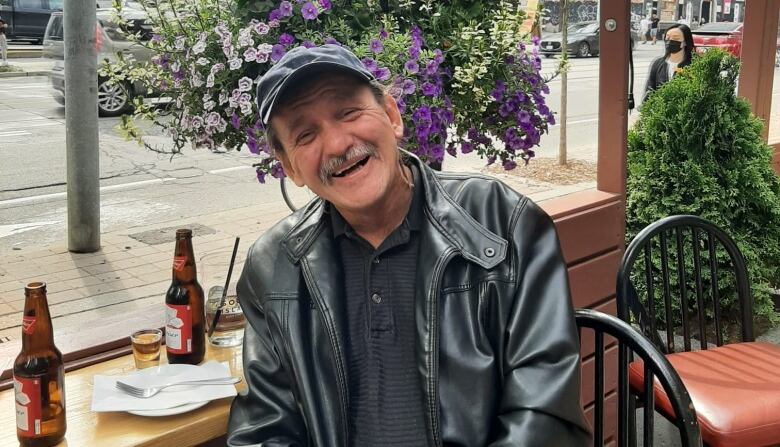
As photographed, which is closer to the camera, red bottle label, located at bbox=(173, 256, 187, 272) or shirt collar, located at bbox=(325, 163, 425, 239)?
shirt collar, located at bbox=(325, 163, 425, 239)

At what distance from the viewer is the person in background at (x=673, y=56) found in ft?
24.5

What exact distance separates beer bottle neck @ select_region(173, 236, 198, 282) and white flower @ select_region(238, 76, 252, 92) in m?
0.39

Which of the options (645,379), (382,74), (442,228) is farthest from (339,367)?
(382,74)

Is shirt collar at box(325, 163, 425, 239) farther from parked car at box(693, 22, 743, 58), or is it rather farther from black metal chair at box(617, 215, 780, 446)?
parked car at box(693, 22, 743, 58)

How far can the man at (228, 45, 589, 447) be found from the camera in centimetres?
148

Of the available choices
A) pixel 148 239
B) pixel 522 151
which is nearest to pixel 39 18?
pixel 148 239

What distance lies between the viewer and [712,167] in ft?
13.1

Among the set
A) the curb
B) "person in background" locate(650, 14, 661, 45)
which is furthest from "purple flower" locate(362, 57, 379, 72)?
"person in background" locate(650, 14, 661, 45)

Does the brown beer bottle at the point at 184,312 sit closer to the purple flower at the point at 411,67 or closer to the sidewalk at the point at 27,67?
the purple flower at the point at 411,67

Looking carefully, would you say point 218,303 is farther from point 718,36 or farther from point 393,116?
point 718,36

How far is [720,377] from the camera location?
2355 millimetres

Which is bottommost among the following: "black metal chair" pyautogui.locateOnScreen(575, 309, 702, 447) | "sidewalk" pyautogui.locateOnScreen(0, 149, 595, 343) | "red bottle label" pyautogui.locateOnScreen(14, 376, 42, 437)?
"sidewalk" pyautogui.locateOnScreen(0, 149, 595, 343)

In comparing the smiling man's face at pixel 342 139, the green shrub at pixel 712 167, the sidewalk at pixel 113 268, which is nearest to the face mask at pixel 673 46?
the green shrub at pixel 712 167

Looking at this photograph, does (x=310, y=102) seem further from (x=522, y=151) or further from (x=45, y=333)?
(x=522, y=151)
